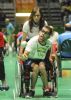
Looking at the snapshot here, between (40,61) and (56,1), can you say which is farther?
(56,1)

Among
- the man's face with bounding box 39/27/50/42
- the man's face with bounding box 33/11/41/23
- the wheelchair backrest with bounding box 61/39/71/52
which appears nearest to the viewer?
the man's face with bounding box 39/27/50/42

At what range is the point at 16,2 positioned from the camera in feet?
109

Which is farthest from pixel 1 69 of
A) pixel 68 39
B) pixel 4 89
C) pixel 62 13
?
pixel 62 13

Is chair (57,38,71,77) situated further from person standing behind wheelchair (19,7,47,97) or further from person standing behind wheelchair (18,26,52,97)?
A: person standing behind wheelchair (18,26,52,97)

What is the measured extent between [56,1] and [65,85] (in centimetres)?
2309

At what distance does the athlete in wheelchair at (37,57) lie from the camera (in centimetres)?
835

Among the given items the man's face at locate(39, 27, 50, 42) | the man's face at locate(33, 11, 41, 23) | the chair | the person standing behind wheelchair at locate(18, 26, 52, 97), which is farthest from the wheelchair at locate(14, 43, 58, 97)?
the chair

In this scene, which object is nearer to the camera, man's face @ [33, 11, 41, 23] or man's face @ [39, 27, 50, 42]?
man's face @ [39, 27, 50, 42]

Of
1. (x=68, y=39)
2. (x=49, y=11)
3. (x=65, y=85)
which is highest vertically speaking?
(x=49, y=11)

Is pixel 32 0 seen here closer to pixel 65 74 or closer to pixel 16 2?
pixel 16 2

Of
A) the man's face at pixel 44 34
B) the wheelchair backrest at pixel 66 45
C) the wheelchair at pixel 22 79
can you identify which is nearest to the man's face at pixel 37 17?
the man's face at pixel 44 34

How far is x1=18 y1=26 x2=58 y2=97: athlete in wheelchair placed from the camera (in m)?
8.35

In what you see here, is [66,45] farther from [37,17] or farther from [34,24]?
[37,17]

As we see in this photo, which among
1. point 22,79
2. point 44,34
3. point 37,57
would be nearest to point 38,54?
point 37,57
